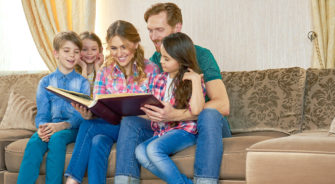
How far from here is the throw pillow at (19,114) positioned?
2.84 m

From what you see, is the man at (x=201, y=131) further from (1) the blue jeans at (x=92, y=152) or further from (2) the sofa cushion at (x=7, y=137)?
(2) the sofa cushion at (x=7, y=137)

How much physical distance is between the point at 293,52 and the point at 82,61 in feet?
5.44

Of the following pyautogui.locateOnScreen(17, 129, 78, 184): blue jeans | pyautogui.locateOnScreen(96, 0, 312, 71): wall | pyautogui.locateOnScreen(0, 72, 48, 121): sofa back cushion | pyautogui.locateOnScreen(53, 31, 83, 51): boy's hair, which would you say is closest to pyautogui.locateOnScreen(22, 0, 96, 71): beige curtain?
pyautogui.locateOnScreen(0, 72, 48, 121): sofa back cushion

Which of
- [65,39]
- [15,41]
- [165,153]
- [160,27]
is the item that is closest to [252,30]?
[160,27]

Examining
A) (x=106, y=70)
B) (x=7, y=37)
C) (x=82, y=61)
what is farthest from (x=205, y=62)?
(x=7, y=37)

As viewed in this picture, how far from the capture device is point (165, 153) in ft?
6.34

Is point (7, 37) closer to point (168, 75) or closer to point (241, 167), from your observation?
point (168, 75)

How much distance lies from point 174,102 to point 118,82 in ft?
1.40

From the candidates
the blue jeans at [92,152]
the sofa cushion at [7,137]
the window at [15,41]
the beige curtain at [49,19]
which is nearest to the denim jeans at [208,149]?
the blue jeans at [92,152]

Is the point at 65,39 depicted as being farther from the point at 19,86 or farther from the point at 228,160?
the point at 228,160

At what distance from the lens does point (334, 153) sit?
5.25 feet

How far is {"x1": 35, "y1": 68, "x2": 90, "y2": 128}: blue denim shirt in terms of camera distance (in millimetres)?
2492

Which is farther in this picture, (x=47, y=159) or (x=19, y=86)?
(x=19, y=86)

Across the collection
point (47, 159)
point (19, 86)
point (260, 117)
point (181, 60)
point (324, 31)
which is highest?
point (324, 31)
